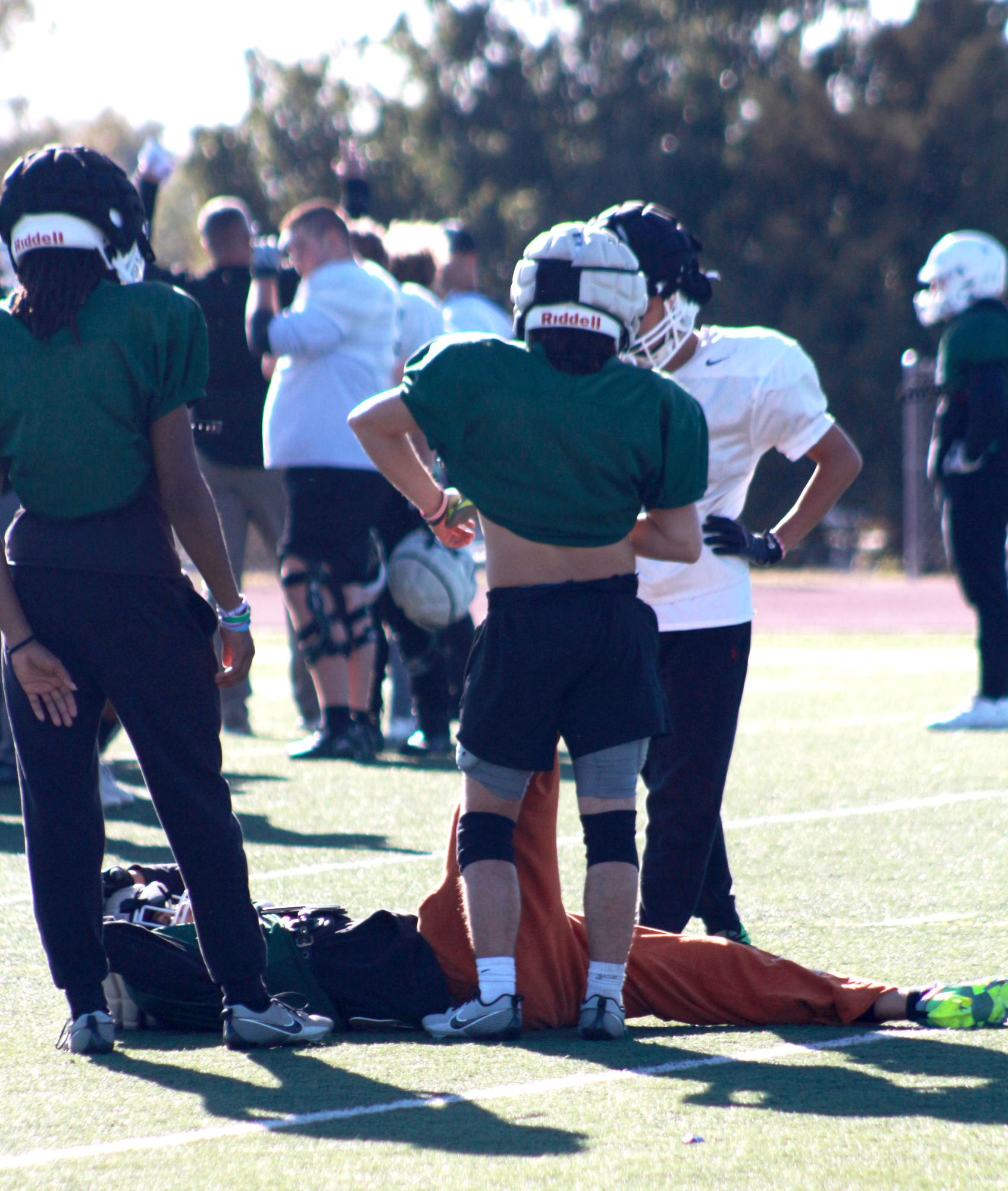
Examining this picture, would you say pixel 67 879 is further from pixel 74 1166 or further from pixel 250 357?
pixel 250 357

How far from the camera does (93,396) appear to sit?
406 centimetres

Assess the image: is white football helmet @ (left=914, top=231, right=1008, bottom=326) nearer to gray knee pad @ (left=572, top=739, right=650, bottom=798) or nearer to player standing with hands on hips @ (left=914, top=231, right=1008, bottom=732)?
player standing with hands on hips @ (left=914, top=231, right=1008, bottom=732)

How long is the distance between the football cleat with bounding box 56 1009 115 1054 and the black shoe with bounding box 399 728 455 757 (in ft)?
16.3

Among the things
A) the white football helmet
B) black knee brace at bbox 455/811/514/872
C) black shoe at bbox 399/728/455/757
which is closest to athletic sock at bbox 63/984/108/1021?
black knee brace at bbox 455/811/514/872

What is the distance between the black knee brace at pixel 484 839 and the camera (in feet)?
14.3

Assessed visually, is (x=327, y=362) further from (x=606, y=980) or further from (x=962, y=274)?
(x=606, y=980)

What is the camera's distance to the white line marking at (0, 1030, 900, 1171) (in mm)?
3424

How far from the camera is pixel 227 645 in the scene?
4301 mm

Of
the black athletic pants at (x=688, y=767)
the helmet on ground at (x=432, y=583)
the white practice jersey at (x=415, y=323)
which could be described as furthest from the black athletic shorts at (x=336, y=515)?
the black athletic pants at (x=688, y=767)

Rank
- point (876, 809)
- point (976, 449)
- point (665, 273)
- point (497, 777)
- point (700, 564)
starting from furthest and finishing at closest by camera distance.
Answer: point (976, 449), point (876, 809), point (700, 564), point (665, 273), point (497, 777)

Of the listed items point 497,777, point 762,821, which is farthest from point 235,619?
point 762,821

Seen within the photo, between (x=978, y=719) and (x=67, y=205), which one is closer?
(x=67, y=205)

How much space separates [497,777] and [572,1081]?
756 mm

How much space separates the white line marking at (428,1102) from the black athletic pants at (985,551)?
5824mm
